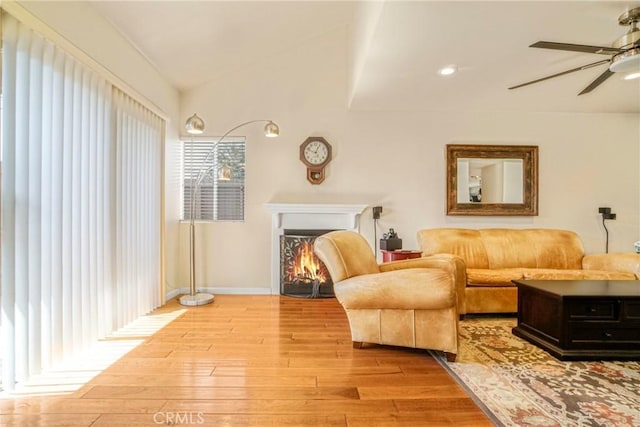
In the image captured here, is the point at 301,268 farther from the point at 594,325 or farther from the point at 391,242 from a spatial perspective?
the point at 594,325

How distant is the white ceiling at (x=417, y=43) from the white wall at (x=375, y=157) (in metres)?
0.21

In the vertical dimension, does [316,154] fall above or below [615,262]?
above

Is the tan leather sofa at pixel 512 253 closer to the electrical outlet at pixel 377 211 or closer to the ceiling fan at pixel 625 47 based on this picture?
the electrical outlet at pixel 377 211

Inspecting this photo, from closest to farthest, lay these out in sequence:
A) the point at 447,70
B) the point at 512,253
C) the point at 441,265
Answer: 1. the point at 441,265
2. the point at 447,70
3. the point at 512,253

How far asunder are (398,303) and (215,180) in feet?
9.73

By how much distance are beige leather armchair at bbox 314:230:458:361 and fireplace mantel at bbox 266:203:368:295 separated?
1582 millimetres

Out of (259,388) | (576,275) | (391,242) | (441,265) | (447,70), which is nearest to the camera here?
(259,388)

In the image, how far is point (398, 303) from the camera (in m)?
2.26

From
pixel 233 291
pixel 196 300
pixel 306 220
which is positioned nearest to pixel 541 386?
pixel 306 220

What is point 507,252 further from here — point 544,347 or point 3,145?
point 3,145

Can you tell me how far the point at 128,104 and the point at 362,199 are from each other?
2.77m

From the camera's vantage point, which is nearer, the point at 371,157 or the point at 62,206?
the point at 62,206

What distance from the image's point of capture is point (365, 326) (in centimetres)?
238

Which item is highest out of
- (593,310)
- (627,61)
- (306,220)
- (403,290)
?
(627,61)
